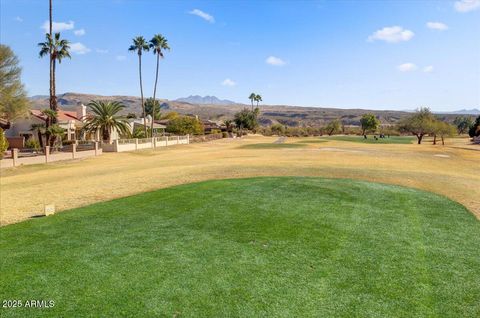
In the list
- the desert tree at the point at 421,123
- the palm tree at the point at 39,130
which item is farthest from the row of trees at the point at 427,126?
the palm tree at the point at 39,130

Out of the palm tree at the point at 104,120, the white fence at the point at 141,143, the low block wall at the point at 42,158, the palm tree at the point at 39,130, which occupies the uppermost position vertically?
the palm tree at the point at 104,120

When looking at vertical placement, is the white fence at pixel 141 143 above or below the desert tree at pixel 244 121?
below

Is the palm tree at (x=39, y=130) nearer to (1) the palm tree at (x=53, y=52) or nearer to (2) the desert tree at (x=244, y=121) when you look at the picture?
(1) the palm tree at (x=53, y=52)

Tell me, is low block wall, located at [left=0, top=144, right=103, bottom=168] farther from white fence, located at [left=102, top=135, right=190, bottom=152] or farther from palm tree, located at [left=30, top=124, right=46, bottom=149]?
palm tree, located at [left=30, top=124, right=46, bottom=149]

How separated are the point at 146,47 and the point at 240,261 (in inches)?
2852

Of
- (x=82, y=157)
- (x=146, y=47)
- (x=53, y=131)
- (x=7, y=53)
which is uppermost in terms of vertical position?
(x=146, y=47)

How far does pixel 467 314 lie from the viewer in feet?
22.8

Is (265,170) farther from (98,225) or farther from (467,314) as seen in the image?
(467,314)

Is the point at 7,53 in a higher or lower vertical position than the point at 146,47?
lower

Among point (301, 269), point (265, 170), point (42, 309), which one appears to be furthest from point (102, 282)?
point (265, 170)

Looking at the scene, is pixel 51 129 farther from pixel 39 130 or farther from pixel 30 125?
pixel 30 125

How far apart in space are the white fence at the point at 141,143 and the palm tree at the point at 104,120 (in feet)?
10.6

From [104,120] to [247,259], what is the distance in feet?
168

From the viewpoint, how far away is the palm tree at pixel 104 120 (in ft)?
182
